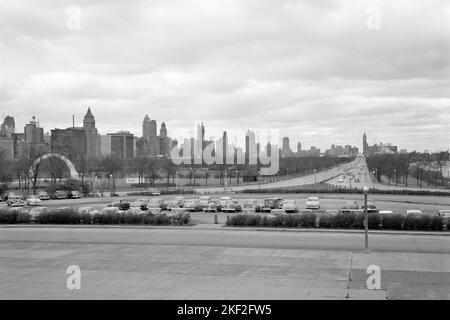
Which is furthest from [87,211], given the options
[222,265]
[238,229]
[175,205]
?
[222,265]

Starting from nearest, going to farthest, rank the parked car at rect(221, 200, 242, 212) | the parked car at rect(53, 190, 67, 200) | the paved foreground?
the paved foreground → the parked car at rect(221, 200, 242, 212) → the parked car at rect(53, 190, 67, 200)

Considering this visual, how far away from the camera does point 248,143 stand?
144125 mm

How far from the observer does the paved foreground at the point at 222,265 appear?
50.7ft

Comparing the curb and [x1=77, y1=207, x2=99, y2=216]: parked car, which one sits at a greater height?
[x1=77, y1=207, x2=99, y2=216]: parked car

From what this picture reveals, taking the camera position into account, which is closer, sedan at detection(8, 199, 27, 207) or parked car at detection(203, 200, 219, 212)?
parked car at detection(203, 200, 219, 212)

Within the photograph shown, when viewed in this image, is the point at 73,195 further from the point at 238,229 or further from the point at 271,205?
the point at 238,229

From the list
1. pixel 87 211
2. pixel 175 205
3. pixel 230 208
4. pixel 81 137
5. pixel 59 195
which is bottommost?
pixel 59 195

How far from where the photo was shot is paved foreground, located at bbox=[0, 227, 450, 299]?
15.5 metres

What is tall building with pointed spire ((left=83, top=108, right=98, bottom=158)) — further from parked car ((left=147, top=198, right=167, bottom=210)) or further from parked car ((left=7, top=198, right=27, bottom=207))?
parked car ((left=147, top=198, right=167, bottom=210))

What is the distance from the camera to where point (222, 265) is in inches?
782

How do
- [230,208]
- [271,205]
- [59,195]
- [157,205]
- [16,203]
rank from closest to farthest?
[230,208] < [271,205] < [157,205] < [16,203] < [59,195]

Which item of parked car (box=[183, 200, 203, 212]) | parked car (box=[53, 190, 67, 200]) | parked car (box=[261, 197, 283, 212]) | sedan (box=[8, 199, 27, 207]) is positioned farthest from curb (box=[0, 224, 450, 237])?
parked car (box=[53, 190, 67, 200])

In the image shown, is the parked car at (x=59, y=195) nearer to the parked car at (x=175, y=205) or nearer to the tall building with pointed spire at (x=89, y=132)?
the parked car at (x=175, y=205)
